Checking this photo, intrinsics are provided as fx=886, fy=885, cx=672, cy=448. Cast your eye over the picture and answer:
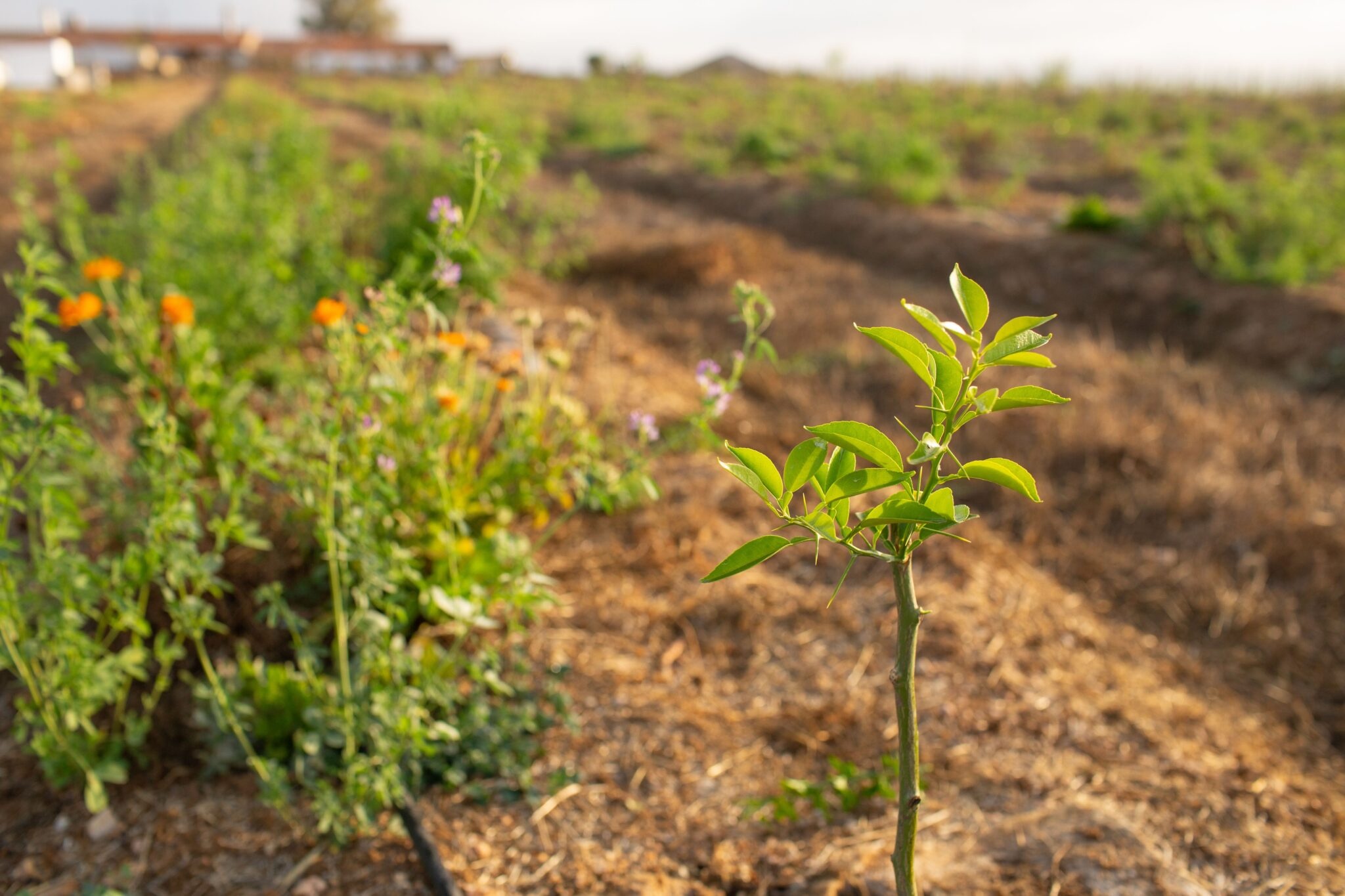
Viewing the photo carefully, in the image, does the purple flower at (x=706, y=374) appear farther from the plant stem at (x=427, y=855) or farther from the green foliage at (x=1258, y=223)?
the green foliage at (x=1258, y=223)

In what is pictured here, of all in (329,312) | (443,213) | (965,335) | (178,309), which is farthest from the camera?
(178,309)

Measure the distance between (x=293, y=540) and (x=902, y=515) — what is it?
1.78 m

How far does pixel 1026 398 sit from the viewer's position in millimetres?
714

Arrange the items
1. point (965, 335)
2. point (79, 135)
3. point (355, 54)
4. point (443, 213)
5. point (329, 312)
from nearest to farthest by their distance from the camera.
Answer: point (965, 335) < point (443, 213) < point (329, 312) < point (79, 135) < point (355, 54)

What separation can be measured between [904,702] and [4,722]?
1930 millimetres

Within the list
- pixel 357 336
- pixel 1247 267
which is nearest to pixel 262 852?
pixel 357 336

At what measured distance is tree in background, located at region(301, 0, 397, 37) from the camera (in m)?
50.2

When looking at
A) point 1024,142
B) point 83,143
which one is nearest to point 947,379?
point 1024,142

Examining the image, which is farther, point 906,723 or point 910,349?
point 906,723

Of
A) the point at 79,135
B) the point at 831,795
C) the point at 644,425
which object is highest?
the point at 79,135

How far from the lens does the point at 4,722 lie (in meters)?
1.87

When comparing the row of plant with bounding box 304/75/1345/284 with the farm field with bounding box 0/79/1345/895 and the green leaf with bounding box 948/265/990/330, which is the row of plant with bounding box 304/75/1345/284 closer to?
the farm field with bounding box 0/79/1345/895

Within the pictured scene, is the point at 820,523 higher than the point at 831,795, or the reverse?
the point at 820,523

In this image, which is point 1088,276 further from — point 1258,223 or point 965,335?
point 965,335
